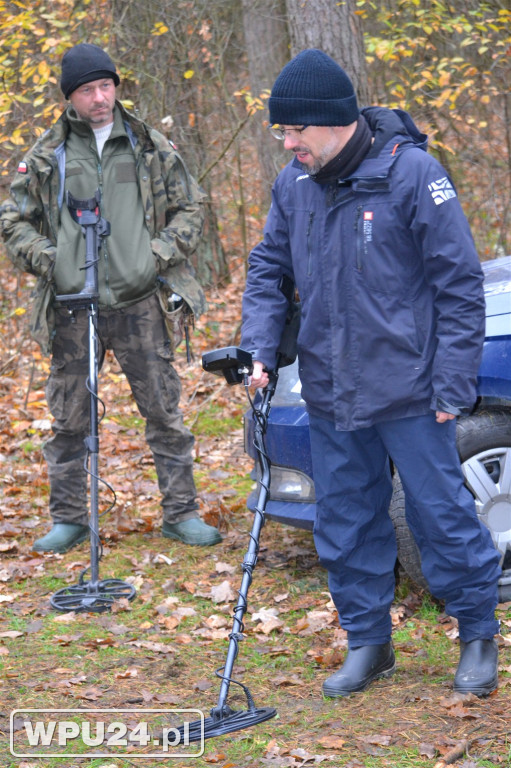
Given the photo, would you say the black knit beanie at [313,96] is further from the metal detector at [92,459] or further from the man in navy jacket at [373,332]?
the metal detector at [92,459]

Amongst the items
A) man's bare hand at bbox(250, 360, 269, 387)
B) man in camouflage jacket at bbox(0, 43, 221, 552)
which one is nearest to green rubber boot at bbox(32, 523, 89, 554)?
man in camouflage jacket at bbox(0, 43, 221, 552)

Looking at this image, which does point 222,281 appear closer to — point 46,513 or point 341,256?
point 46,513

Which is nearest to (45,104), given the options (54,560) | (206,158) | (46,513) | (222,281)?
(206,158)

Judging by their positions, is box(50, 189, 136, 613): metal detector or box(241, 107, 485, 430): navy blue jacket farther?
box(50, 189, 136, 613): metal detector

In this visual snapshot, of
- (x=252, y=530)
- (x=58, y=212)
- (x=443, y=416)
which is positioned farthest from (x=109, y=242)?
(x=443, y=416)

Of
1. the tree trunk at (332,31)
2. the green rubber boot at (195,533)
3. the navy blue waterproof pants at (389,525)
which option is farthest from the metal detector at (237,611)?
the tree trunk at (332,31)

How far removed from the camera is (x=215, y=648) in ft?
14.4

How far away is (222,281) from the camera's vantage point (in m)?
11.0

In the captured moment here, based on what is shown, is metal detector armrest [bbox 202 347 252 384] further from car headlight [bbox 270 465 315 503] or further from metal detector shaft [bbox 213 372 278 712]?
car headlight [bbox 270 465 315 503]

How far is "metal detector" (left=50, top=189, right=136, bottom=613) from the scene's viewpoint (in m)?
4.91

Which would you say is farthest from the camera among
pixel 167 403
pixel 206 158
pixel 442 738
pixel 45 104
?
pixel 206 158

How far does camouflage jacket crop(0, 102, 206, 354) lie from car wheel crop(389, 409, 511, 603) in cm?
185

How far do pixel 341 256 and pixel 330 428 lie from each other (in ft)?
2.18

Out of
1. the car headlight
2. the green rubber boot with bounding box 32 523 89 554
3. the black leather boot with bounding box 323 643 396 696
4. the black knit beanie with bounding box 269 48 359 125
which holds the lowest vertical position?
the green rubber boot with bounding box 32 523 89 554
